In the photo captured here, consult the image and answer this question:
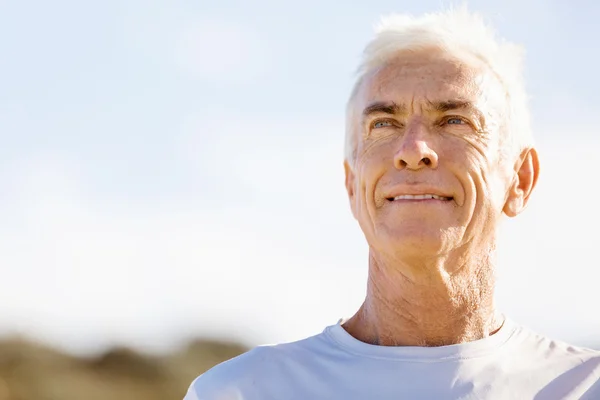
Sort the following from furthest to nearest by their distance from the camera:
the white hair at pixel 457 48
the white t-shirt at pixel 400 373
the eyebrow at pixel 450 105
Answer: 1. the white hair at pixel 457 48
2. the eyebrow at pixel 450 105
3. the white t-shirt at pixel 400 373

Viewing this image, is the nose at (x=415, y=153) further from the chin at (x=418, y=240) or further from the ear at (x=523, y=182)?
the ear at (x=523, y=182)

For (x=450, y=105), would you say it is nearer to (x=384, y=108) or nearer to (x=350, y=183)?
(x=384, y=108)

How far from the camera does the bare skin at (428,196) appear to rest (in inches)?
135

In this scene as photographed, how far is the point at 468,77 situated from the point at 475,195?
1.47 feet

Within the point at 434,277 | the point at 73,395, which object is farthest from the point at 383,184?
the point at 73,395

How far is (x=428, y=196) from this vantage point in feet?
11.3

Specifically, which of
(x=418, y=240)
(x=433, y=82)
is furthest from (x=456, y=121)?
(x=418, y=240)

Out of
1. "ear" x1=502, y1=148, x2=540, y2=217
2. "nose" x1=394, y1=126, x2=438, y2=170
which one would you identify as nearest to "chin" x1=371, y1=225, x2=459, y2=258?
"nose" x1=394, y1=126, x2=438, y2=170

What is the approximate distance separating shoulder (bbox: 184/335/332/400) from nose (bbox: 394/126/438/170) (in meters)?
0.75

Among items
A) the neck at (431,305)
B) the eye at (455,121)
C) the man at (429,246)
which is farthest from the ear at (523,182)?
the eye at (455,121)

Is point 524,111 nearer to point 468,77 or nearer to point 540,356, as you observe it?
point 468,77

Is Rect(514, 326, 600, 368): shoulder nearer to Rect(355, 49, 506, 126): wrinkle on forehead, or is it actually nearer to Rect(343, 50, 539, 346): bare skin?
Rect(343, 50, 539, 346): bare skin

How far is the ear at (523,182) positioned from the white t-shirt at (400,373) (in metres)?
0.54

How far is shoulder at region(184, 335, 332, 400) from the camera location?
3.45 m
